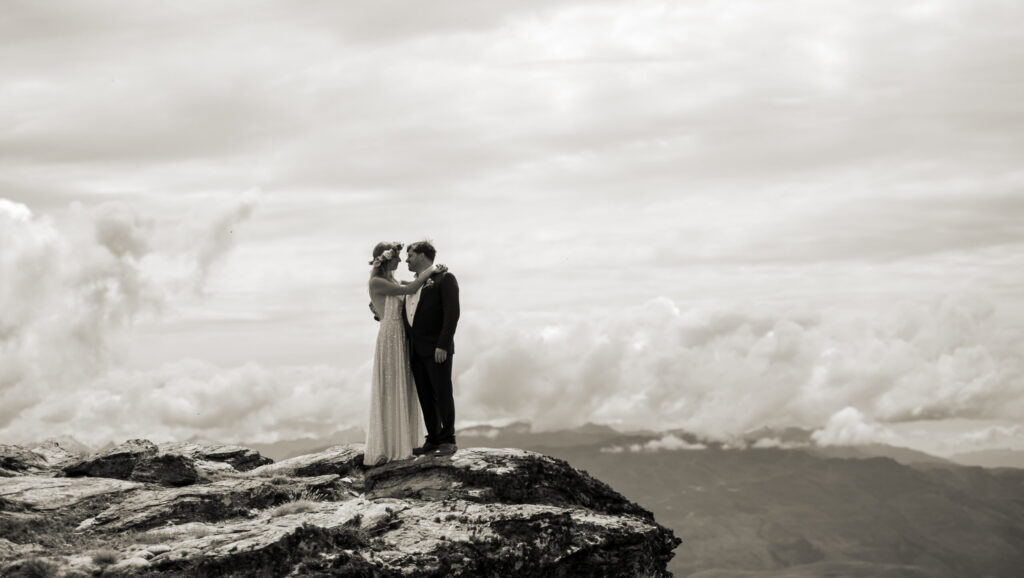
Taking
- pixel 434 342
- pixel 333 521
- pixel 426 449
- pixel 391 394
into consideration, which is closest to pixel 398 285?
pixel 434 342

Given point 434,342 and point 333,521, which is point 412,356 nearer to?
point 434,342

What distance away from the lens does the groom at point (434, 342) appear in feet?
73.5

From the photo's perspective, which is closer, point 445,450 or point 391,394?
point 445,450

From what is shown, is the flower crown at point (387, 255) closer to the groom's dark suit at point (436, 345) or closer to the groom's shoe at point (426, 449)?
the groom's dark suit at point (436, 345)

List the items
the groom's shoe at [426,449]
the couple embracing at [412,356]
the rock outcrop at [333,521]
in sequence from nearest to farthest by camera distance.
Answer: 1. the rock outcrop at [333,521]
2. the couple embracing at [412,356]
3. the groom's shoe at [426,449]

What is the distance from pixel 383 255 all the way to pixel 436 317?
202cm

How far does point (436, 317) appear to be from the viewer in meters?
22.8

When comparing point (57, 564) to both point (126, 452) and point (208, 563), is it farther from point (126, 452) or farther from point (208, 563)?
point (126, 452)

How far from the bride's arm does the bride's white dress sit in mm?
347

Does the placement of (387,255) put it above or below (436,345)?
above

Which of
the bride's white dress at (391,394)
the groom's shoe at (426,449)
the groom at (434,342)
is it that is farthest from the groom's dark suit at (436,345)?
the bride's white dress at (391,394)

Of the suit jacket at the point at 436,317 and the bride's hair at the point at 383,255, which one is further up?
the bride's hair at the point at 383,255

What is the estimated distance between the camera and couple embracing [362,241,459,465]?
22.6m

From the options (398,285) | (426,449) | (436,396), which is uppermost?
(398,285)
